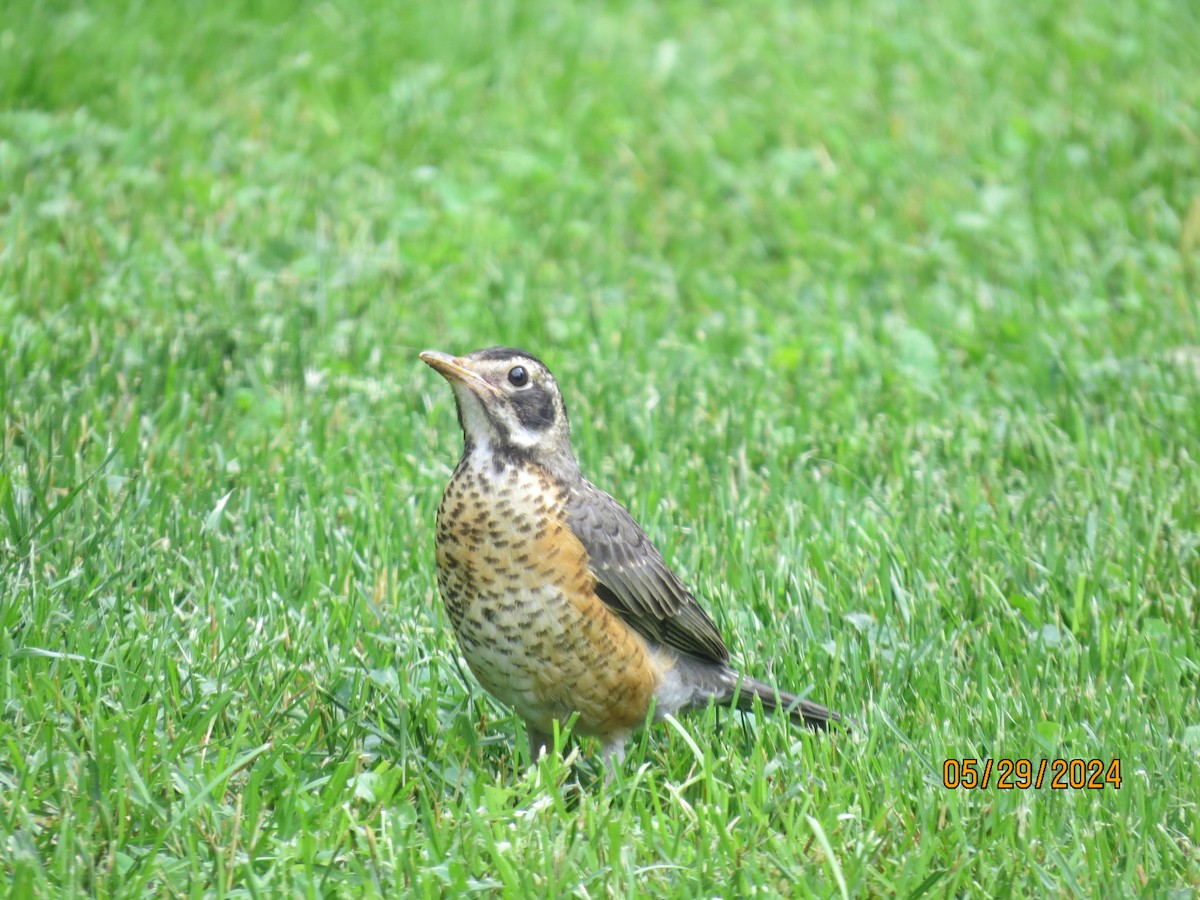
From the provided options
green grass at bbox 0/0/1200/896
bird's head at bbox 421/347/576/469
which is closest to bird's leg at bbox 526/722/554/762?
green grass at bbox 0/0/1200/896

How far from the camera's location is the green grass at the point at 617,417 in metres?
3.71

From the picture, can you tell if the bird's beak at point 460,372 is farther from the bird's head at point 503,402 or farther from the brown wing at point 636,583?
the brown wing at point 636,583

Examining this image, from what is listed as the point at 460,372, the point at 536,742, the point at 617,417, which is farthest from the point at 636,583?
the point at 617,417

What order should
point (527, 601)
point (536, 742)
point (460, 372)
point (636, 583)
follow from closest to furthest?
point (527, 601) → point (460, 372) → point (636, 583) → point (536, 742)

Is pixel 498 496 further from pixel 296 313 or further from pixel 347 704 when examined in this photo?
pixel 296 313

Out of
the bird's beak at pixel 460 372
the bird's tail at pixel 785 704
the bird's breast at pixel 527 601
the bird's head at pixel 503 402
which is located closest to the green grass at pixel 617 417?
the bird's tail at pixel 785 704

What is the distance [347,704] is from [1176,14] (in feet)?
27.6

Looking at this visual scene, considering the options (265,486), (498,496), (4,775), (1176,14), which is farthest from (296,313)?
(1176,14)

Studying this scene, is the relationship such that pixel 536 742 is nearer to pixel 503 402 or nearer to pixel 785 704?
pixel 785 704

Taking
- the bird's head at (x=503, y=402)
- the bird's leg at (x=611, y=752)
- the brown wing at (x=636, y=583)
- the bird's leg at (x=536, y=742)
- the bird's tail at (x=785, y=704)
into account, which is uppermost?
the bird's head at (x=503, y=402)

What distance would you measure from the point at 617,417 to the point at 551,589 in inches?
84.4

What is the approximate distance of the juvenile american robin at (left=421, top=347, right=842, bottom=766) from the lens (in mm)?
4020

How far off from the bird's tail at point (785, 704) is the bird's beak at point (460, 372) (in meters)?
1.09

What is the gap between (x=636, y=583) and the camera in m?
4.27
